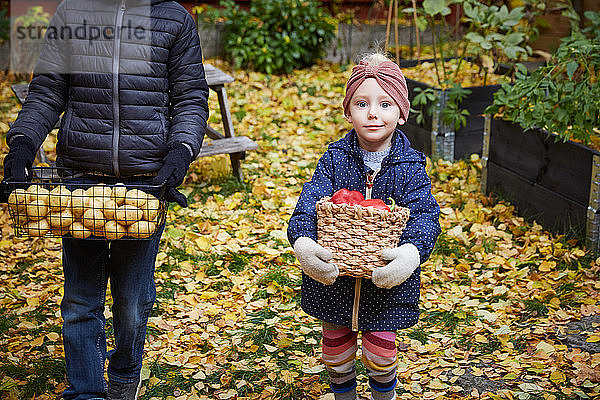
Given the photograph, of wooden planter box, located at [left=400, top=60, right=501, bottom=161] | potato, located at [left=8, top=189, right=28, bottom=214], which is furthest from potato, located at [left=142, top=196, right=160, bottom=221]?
wooden planter box, located at [left=400, top=60, right=501, bottom=161]

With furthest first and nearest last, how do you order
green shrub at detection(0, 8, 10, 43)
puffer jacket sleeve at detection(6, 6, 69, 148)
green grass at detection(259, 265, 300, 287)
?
green shrub at detection(0, 8, 10, 43)
green grass at detection(259, 265, 300, 287)
puffer jacket sleeve at detection(6, 6, 69, 148)

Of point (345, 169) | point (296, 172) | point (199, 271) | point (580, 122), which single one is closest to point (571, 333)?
point (580, 122)

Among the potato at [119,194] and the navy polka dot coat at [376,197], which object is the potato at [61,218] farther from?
the navy polka dot coat at [376,197]

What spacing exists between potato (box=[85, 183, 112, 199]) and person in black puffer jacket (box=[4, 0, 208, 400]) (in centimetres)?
18

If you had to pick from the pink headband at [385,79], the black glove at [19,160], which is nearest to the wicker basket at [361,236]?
the pink headband at [385,79]

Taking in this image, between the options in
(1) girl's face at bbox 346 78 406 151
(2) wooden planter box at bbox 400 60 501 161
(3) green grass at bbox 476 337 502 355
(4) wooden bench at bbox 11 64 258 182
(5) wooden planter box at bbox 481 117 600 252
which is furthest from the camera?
(2) wooden planter box at bbox 400 60 501 161

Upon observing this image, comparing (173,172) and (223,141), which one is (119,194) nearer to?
(173,172)

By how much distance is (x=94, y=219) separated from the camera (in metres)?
2.28

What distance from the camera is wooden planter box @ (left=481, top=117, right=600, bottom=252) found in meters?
4.17

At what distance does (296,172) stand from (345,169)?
132 inches

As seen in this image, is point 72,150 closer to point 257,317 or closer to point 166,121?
point 166,121

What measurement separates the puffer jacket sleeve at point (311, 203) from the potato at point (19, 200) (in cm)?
89

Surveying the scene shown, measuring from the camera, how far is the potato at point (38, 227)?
228 centimetres

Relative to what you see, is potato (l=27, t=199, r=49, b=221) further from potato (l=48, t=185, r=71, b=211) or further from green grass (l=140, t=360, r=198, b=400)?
green grass (l=140, t=360, r=198, b=400)
